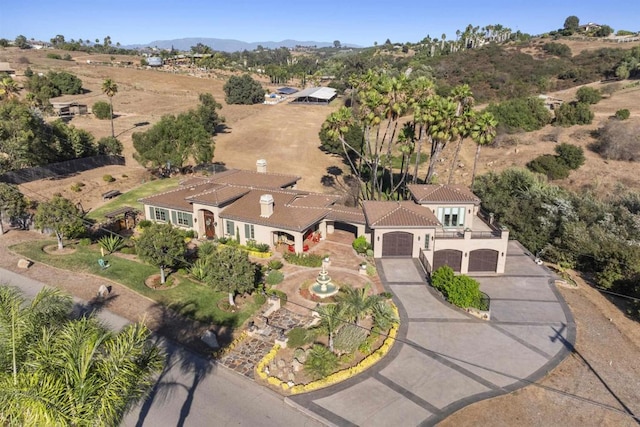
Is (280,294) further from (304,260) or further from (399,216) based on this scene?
(399,216)

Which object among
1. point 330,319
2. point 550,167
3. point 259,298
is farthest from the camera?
point 550,167

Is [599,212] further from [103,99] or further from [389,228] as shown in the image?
[103,99]

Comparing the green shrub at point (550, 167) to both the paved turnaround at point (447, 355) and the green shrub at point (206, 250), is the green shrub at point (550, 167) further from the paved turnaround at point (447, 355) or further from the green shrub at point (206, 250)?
the green shrub at point (206, 250)

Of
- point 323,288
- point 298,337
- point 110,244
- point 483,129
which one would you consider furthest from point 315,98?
point 298,337

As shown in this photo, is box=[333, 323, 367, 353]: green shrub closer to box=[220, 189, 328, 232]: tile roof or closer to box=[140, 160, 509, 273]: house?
box=[140, 160, 509, 273]: house

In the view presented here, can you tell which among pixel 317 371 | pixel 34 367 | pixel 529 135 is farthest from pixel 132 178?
pixel 529 135

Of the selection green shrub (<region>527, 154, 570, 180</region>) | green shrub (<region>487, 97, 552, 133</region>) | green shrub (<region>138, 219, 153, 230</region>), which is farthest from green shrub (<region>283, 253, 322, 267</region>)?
green shrub (<region>487, 97, 552, 133</region>)
